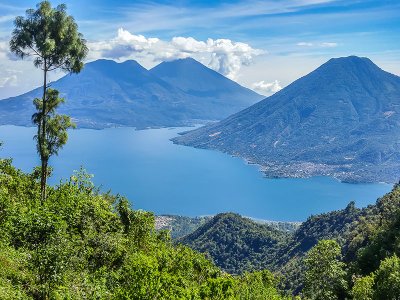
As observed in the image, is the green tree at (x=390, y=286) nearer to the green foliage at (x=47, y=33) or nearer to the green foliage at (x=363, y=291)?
the green foliage at (x=363, y=291)

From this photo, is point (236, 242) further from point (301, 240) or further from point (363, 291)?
point (363, 291)

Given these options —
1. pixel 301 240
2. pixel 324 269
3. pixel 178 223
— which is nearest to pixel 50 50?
pixel 324 269

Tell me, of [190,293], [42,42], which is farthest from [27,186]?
[190,293]

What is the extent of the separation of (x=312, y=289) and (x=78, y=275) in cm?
1963

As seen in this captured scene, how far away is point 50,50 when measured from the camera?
19781mm

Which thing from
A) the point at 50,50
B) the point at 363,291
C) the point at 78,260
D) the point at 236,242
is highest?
the point at 50,50

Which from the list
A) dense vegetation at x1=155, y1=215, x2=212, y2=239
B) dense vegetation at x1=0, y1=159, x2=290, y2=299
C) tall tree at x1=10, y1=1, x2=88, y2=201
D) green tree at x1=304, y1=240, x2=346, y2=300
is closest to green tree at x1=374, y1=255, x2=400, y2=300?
green tree at x1=304, y1=240, x2=346, y2=300

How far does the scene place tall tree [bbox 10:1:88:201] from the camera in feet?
64.8

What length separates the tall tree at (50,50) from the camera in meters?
19.8

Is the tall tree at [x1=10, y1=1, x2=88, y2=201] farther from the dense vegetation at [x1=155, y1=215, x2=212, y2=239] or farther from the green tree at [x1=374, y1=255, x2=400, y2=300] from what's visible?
the dense vegetation at [x1=155, y1=215, x2=212, y2=239]

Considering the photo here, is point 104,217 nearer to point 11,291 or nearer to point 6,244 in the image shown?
point 6,244

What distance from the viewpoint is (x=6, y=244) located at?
13.3 meters

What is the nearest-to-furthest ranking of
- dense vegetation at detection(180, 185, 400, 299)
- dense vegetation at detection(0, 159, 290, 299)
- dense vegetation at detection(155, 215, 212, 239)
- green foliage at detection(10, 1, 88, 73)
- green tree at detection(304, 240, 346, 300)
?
dense vegetation at detection(0, 159, 290, 299), green foliage at detection(10, 1, 88, 73), green tree at detection(304, 240, 346, 300), dense vegetation at detection(180, 185, 400, 299), dense vegetation at detection(155, 215, 212, 239)

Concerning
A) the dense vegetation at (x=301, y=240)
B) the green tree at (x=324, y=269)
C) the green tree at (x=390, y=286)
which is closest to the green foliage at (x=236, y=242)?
the dense vegetation at (x=301, y=240)
